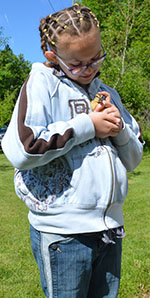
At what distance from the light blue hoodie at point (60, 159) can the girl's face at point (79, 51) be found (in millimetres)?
57

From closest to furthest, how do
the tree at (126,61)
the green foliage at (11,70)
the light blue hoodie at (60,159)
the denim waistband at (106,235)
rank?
the light blue hoodie at (60,159) < the denim waistband at (106,235) < the tree at (126,61) < the green foliage at (11,70)

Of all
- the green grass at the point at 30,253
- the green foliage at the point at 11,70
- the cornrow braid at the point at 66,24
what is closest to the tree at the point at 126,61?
the green grass at the point at 30,253

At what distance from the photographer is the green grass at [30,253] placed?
3021 millimetres

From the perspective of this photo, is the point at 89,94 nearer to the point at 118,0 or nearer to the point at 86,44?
the point at 86,44

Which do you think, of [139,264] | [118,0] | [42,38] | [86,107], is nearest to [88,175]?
[86,107]

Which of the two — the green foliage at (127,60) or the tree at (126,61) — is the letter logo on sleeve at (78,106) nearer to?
the green foliage at (127,60)

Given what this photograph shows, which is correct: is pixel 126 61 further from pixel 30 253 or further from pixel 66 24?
pixel 66 24

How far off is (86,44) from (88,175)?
0.51 m

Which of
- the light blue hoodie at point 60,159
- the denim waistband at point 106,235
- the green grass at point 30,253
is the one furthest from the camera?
the green grass at point 30,253

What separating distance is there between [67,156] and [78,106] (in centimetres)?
23

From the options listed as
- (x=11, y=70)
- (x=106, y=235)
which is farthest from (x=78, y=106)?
(x=11, y=70)

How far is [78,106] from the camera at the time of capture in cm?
140

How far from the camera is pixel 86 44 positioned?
1.30m

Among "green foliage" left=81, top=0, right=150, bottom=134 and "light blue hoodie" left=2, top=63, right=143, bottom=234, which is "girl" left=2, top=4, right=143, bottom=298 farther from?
"green foliage" left=81, top=0, right=150, bottom=134
